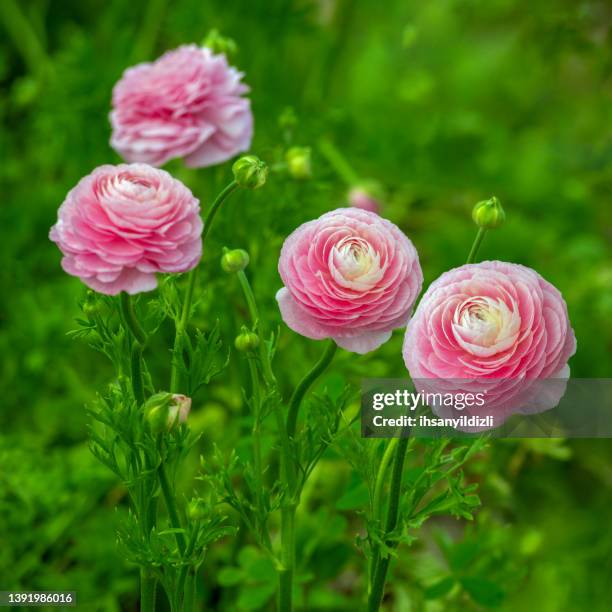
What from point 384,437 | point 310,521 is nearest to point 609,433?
point 310,521

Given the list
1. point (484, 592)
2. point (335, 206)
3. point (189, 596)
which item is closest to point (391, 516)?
point (189, 596)

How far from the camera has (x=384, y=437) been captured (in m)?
0.48

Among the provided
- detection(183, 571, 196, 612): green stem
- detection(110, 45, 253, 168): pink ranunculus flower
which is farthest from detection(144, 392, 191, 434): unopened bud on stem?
detection(110, 45, 253, 168): pink ranunculus flower

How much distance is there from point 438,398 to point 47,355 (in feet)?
2.12

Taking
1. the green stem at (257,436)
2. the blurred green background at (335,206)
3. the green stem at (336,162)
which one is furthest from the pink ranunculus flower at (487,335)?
the green stem at (336,162)

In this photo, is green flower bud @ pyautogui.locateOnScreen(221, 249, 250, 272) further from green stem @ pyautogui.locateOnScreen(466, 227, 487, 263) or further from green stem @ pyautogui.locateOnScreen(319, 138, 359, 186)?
green stem @ pyautogui.locateOnScreen(319, 138, 359, 186)

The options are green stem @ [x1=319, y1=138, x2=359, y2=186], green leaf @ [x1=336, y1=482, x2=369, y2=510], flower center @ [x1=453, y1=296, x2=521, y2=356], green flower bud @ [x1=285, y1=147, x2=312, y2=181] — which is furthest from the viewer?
green stem @ [x1=319, y1=138, x2=359, y2=186]

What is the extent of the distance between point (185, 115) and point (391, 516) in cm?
34

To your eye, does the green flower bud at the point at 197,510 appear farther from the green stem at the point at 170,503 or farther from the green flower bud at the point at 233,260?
the green flower bud at the point at 233,260

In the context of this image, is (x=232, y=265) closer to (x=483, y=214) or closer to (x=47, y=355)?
(x=483, y=214)

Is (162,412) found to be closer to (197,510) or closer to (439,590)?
(197,510)

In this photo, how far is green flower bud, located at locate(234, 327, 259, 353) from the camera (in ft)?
1.48

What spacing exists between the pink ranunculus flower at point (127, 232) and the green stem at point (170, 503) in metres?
0.10

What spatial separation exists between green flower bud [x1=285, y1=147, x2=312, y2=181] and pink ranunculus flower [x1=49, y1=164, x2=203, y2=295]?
269 mm
